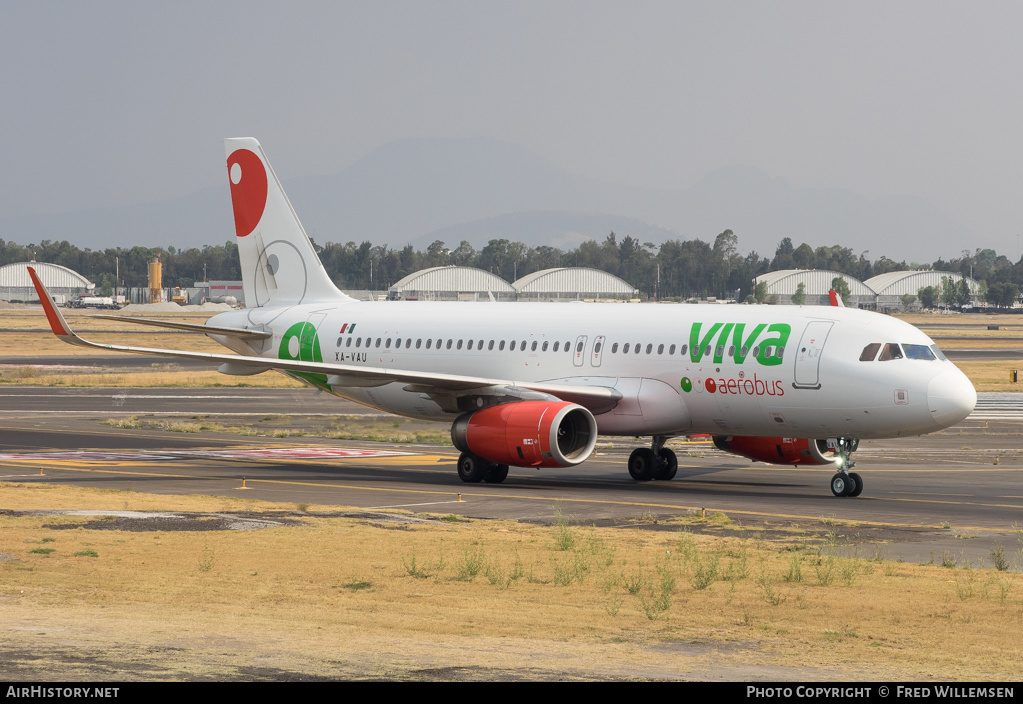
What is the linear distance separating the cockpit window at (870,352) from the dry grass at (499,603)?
871cm

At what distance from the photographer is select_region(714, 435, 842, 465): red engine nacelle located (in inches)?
1371

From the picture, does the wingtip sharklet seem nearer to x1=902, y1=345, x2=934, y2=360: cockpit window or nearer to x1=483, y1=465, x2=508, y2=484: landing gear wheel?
x1=483, y1=465, x2=508, y2=484: landing gear wheel

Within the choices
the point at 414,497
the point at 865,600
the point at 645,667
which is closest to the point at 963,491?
the point at 414,497

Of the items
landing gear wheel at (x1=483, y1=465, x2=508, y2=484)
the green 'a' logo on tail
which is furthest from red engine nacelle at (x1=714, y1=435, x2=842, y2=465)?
the green 'a' logo on tail

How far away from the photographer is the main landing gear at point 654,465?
3528 centimetres

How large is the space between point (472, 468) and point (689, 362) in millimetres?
6093

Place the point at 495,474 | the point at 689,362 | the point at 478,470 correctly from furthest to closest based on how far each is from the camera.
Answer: the point at 495,474
the point at 478,470
the point at 689,362

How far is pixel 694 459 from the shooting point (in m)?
41.7

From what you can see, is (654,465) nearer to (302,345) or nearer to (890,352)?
(890,352)

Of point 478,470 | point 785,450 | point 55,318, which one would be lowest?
point 478,470

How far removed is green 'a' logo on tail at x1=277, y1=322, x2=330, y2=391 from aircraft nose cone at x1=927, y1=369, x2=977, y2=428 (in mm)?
18384

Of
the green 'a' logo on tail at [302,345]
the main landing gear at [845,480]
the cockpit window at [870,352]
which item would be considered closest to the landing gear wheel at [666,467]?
the main landing gear at [845,480]

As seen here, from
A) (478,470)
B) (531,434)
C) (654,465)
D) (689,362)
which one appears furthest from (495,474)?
(689,362)

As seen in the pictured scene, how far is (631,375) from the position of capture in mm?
34000
